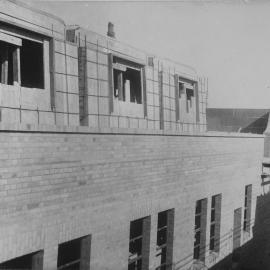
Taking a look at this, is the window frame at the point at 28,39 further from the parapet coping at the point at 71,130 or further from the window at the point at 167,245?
the window at the point at 167,245

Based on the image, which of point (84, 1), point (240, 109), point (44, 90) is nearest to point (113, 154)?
point (44, 90)

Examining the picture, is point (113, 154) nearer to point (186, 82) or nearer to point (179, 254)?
point (179, 254)

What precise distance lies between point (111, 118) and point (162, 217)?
3.02 metres

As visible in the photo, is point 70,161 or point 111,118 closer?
point 70,161

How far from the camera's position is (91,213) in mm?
5867

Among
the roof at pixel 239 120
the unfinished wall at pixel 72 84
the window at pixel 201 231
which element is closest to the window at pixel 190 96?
the unfinished wall at pixel 72 84

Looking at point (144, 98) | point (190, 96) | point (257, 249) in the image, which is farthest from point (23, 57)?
point (257, 249)

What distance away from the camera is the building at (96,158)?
495 cm

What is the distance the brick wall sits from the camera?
4.70 meters

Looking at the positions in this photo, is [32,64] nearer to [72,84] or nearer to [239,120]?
[72,84]

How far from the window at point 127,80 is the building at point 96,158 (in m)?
0.03

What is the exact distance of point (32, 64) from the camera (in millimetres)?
6391

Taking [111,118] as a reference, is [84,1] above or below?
above

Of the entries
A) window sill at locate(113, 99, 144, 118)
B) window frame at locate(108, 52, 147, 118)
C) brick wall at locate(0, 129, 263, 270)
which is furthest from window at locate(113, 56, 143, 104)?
brick wall at locate(0, 129, 263, 270)
